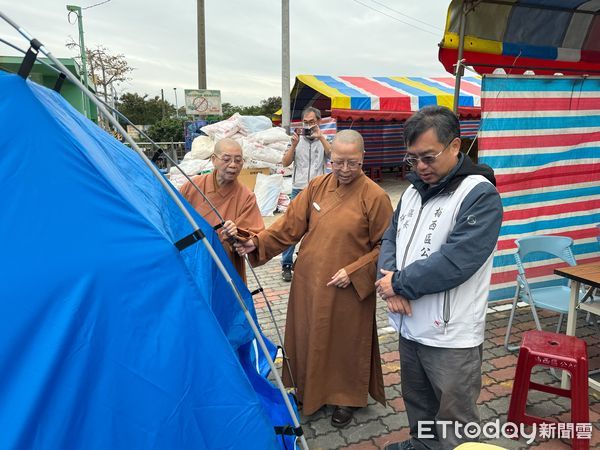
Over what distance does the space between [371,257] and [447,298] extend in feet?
1.99

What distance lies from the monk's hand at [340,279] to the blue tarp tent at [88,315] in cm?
87

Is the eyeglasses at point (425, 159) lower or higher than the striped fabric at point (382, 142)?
lower

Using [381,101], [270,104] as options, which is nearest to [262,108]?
[270,104]

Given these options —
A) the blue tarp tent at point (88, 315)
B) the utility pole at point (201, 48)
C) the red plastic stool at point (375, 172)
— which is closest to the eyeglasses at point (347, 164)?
the blue tarp tent at point (88, 315)

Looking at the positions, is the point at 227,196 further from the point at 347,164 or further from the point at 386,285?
the point at 386,285

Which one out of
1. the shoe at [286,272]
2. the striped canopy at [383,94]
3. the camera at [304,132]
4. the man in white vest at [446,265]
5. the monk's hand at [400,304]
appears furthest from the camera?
the striped canopy at [383,94]

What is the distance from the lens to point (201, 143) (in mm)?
9805

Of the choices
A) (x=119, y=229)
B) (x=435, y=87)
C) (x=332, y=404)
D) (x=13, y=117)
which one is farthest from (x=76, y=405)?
(x=435, y=87)

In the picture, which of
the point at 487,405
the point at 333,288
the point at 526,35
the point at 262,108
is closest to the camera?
the point at 333,288

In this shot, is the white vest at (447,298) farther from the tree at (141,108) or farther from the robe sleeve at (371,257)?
the tree at (141,108)

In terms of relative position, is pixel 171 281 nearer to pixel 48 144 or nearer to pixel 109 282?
pixel 109 282

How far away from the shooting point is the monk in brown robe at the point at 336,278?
2.24 metres

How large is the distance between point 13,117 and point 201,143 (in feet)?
28.8

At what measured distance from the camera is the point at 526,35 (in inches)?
156
